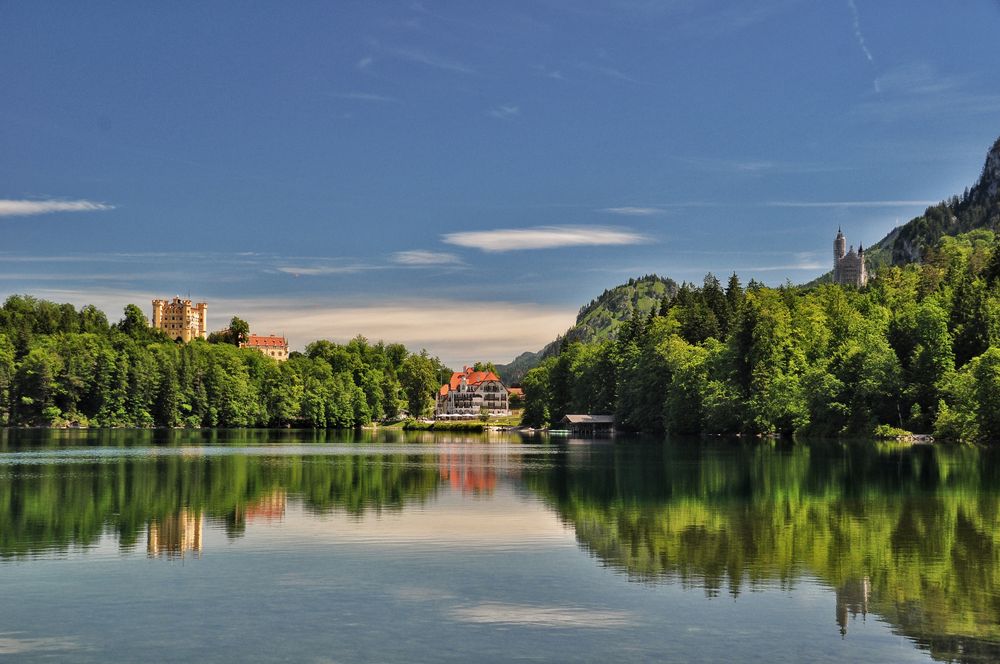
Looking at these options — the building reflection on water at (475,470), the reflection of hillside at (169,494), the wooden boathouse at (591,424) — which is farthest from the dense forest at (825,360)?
the reflection of hillside at (169,494)

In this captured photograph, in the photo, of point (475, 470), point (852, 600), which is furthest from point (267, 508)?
point (852, 600)

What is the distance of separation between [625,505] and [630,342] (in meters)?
120

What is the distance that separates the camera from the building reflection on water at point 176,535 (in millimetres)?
25047

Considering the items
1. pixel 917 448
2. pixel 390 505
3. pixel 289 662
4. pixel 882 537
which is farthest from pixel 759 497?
pixel 917 448

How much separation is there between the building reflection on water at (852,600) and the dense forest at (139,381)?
5648 inches

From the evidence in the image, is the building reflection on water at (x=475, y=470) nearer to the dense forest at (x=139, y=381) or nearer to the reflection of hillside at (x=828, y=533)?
the reflection of hillside at (x=828, y=533)

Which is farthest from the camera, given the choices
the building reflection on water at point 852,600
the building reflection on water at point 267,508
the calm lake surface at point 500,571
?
the building reflection on water at point 267,508

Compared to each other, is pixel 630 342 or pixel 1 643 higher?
pixel 630 342

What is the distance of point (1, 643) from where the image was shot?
15.6m

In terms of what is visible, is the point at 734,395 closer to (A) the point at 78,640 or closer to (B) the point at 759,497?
(B) the point at 759,497

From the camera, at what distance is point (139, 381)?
156500mm

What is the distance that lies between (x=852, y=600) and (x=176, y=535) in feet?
59.4

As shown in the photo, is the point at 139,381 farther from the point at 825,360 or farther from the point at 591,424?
the point at 825,360

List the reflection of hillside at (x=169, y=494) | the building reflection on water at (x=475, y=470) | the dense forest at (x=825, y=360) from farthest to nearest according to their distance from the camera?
the dense forest at (x=825, y=360) < the building reflection on water at (x=475, y=470) < the reflection of hillside at (x=169, y=494)
